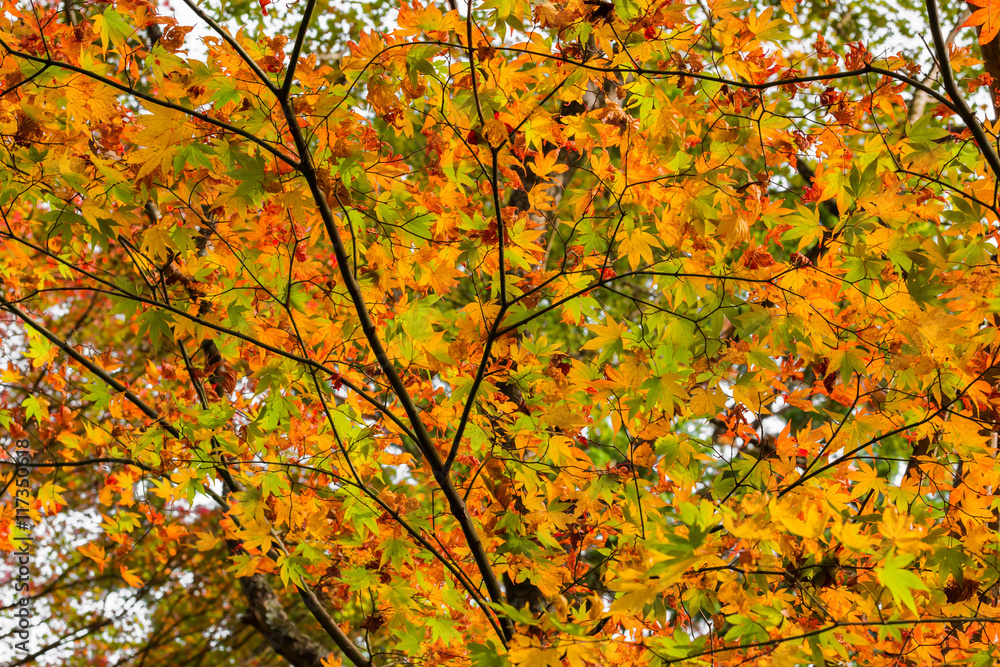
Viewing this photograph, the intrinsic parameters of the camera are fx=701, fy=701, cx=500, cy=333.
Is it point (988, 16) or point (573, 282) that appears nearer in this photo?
point (988, 16)

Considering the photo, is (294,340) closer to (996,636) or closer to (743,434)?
(743,434)

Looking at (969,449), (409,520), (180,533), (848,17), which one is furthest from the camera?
(848,17)

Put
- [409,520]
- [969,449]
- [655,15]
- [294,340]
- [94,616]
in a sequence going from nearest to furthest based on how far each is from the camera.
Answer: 1. [655,15]
2. [969,449]
3. [409,520]
4. [294,340]
5. [94,616]

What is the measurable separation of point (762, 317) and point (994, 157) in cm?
86

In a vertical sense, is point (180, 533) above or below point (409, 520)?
above

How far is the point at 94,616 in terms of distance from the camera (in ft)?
34.1

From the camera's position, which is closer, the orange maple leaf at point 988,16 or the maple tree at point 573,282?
the orange maple leaf at point 988,16

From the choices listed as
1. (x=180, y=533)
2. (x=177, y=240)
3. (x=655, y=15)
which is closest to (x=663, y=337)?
(x=655, y=15)

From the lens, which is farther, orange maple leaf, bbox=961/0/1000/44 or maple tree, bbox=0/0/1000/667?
maple tree, bbox=0/0/1000/667

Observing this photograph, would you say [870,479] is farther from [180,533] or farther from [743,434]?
[180,533]

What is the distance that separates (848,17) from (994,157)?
6032 millimetres

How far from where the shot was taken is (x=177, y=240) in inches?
92.7

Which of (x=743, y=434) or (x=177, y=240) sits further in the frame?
(x=743, y=434)

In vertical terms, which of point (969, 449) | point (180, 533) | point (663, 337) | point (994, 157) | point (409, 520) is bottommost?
point (969, 449)
